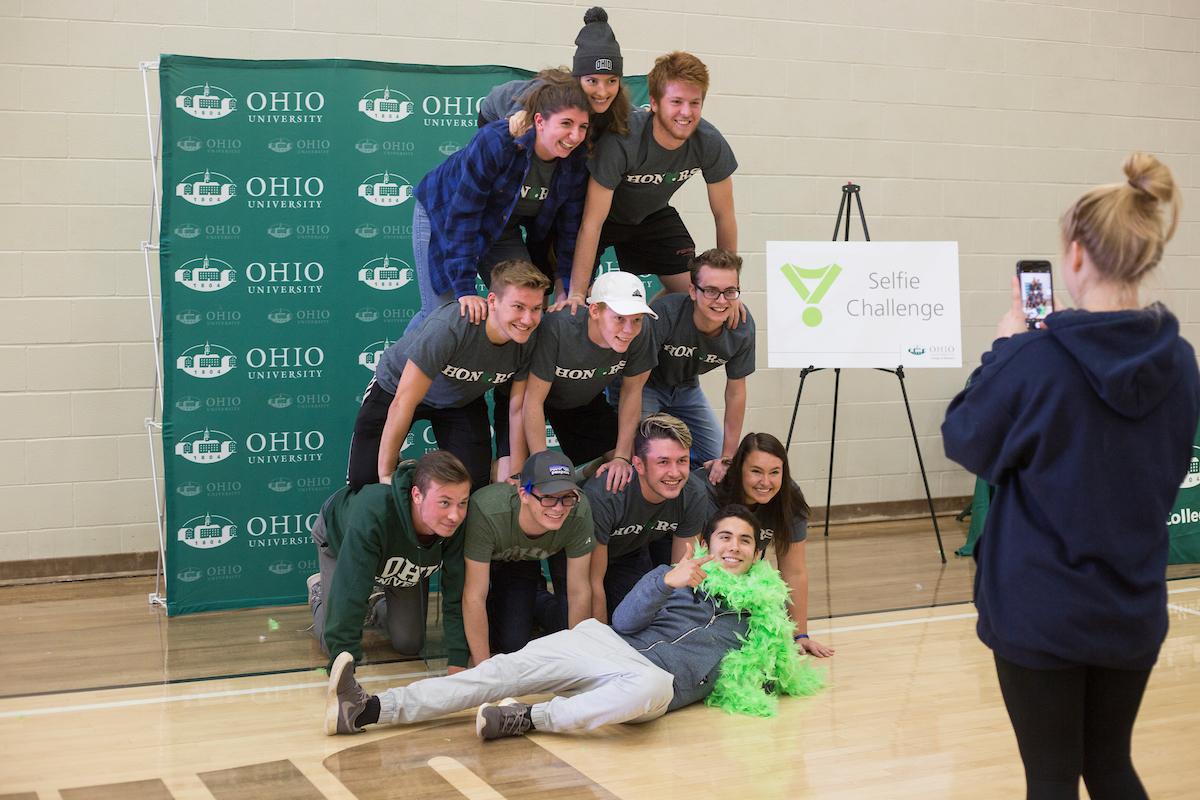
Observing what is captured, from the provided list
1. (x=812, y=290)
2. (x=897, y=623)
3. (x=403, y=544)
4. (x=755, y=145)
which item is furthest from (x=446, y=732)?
(x=755, y=145)

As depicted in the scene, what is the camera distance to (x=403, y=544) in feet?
12.7

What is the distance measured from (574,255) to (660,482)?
90 cm

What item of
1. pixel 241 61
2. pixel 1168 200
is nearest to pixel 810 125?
pixel 241 61

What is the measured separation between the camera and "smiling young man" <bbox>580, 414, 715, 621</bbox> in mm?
4000

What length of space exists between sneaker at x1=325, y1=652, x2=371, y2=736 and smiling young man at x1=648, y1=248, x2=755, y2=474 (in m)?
1.62

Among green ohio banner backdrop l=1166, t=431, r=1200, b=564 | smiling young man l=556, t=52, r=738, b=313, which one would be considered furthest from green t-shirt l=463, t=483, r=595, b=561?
green ohio banner backdrop l=1166, t=431, r=1200, b=564

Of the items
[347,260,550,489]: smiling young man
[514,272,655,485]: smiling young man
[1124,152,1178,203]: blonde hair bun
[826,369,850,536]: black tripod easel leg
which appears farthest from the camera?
[826,369,850,536]: black tripod easel leg

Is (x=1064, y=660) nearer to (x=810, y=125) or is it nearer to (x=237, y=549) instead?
(x=237, y=549)

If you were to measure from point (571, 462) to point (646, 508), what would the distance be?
32 centimetres

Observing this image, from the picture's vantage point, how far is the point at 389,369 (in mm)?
4203

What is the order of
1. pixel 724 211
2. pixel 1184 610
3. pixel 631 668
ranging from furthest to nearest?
pixel 1184 610
pixel 724 211
pixel 631 668

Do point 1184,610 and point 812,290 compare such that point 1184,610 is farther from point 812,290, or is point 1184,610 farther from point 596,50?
point 596,50

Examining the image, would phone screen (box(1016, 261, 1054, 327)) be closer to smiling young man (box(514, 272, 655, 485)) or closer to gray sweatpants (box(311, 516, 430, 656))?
smiling young man (box(514, 272, 655, 485))

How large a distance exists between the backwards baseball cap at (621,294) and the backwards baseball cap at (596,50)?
2.23 feet
